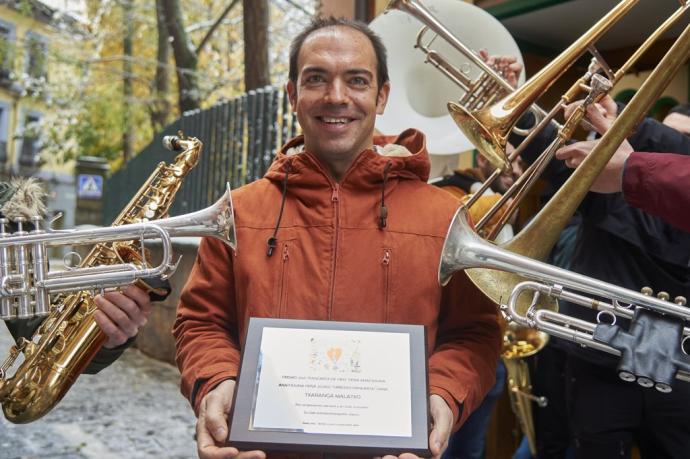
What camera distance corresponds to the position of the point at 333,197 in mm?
1916

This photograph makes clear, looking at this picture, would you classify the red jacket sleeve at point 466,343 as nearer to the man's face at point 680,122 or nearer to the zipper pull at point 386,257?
the zipper pull at point 386,257

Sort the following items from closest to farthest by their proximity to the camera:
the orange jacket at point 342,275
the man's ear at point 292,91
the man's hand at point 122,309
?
the orange jacket at point 342,275 → the man's hand at point 122,309 → the man's ear at point 292,91

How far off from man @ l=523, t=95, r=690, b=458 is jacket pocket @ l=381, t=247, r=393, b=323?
103 centimetres

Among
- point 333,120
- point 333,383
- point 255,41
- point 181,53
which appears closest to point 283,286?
point 333,383

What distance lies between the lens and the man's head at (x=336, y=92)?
77.0 inches

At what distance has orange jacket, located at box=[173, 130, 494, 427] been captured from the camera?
182cm

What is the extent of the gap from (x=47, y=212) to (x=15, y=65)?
1596 centimetres

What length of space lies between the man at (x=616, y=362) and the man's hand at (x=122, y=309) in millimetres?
1577

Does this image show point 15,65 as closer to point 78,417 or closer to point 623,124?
point 78,417

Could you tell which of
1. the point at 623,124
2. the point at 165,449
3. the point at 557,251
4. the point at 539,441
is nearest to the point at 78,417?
the point at 165,449

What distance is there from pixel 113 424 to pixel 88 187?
29.7 ft

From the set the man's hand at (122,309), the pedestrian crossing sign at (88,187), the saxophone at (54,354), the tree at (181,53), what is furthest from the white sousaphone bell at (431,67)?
the pedestrian crossing sign at (88,187)

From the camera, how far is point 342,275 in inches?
72.2

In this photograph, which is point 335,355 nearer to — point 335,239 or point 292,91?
point 335,239
